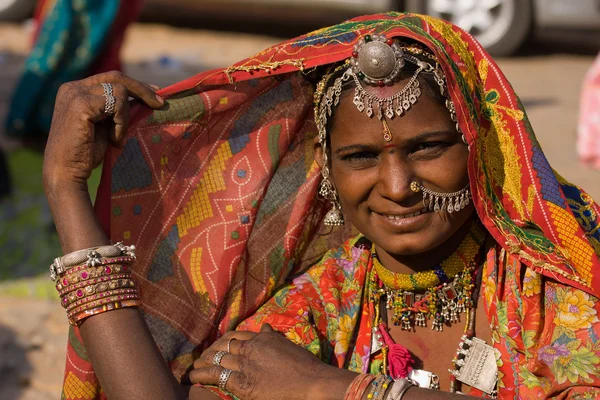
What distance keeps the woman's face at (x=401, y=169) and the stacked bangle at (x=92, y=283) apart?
73 cm

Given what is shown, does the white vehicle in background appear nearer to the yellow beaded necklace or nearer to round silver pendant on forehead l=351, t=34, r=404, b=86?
the yellow beaded necklace

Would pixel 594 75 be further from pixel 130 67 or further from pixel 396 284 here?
pixel 130 67

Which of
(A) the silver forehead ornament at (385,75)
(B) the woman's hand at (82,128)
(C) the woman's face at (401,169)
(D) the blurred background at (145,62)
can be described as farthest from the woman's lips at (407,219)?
(D) the blurred background at (145,62)

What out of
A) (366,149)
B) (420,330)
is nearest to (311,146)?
(366,149)

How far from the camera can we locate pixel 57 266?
293 cm

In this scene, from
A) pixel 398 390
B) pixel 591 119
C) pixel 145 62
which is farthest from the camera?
pixel 145 62

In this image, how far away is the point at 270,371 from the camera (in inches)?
113

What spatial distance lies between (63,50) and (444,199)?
5.88 meters

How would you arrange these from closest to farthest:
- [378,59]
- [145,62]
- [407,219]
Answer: [378,59] → [407,219] → [145,62]

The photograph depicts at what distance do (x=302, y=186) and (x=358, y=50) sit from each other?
625mm

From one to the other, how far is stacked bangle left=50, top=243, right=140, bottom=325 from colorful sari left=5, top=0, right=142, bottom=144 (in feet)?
17.8

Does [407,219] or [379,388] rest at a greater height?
[407,219]

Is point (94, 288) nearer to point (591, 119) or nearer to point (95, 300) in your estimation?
point (95, 300)

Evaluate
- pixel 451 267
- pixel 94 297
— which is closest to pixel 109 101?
pixel 94 297
